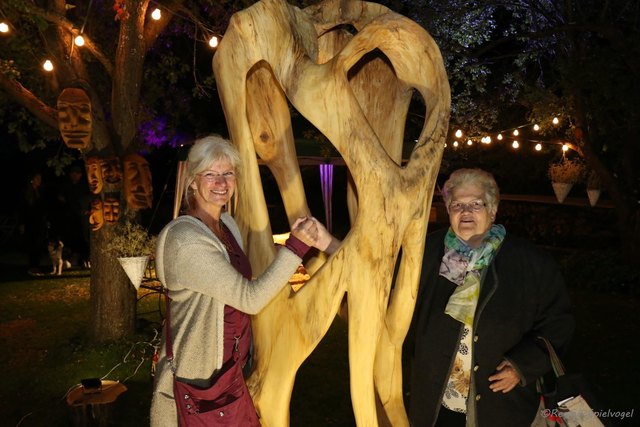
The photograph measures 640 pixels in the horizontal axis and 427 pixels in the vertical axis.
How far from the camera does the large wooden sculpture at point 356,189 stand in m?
2.24

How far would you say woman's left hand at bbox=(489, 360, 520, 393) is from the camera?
101 inches

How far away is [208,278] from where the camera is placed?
2043mm

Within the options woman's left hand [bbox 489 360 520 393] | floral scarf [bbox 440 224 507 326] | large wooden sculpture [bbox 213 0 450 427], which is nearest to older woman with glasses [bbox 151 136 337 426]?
large wooden sculpture [bbox 213 0 450 427]

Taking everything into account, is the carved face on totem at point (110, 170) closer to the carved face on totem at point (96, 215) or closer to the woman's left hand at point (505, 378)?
the carved face on totem at point (96, 215)

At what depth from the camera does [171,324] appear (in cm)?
218

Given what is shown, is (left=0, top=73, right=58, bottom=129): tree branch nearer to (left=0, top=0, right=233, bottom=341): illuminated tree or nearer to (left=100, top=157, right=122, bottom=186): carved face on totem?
(left=0, top=0, right=233, bottom=341): illuminated tree

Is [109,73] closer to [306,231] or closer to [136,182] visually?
[136,182]

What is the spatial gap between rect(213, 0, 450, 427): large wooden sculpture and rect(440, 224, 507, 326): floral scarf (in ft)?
0.93

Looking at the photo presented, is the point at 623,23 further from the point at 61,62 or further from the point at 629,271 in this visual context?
the point at 61,62

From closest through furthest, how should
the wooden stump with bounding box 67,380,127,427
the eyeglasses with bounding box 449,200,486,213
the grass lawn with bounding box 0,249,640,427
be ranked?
1. the eyeglasses with bounding box 449,200,486,213
2. the wooden stump with bounding box 67,380,127,427
3. the grass lawn with bounding box 0,249,640,427

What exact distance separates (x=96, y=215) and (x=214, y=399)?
4477mm

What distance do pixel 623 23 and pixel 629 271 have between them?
3.40 meters

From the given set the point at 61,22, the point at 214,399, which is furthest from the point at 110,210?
the point at 214,399

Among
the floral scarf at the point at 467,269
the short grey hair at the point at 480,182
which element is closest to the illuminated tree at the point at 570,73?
the short grey hair at the point at 480,182
